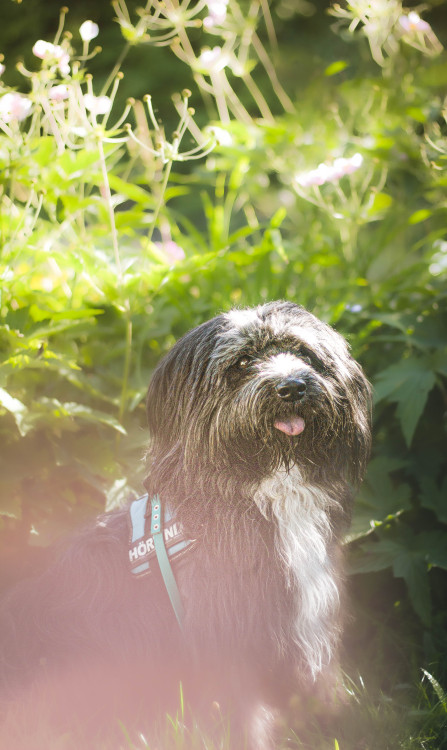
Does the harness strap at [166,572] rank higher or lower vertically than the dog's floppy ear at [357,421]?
lower

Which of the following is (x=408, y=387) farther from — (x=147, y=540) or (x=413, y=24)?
(x=413, y=24)

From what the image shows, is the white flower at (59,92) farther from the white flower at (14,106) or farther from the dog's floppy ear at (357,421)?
the dog's floppy ear at (357,421)

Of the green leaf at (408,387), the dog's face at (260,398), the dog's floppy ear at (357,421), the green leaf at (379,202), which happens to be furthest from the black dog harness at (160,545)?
the green leaf at (379,202)

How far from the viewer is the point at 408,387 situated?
256 centimetres

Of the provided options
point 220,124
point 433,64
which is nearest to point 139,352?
point 220,124

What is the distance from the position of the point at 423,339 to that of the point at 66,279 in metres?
1.46

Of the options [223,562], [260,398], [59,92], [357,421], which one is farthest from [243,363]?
[59,92]

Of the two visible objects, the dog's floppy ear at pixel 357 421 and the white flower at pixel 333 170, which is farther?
the white flower at pixel 333 170

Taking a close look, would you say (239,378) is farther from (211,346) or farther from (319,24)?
(319,24)

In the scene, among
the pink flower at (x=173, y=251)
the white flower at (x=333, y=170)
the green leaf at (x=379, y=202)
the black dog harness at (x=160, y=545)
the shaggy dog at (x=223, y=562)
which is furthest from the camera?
the pink flower at (x=173, y=251)

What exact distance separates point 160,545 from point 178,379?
482 millimetres

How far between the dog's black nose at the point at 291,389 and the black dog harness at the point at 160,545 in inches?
20.8

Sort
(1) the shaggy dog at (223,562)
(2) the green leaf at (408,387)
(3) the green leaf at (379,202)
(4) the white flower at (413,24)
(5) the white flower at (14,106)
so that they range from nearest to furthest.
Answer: (1) the shaggy dog at (223,562) → (5) the white flower at (14,106) → (2) the green leaf at (408,387) → (4) the white flower at (413,24) → (3) the green leaf at (379,202)

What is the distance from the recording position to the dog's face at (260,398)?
1760 millimetres
